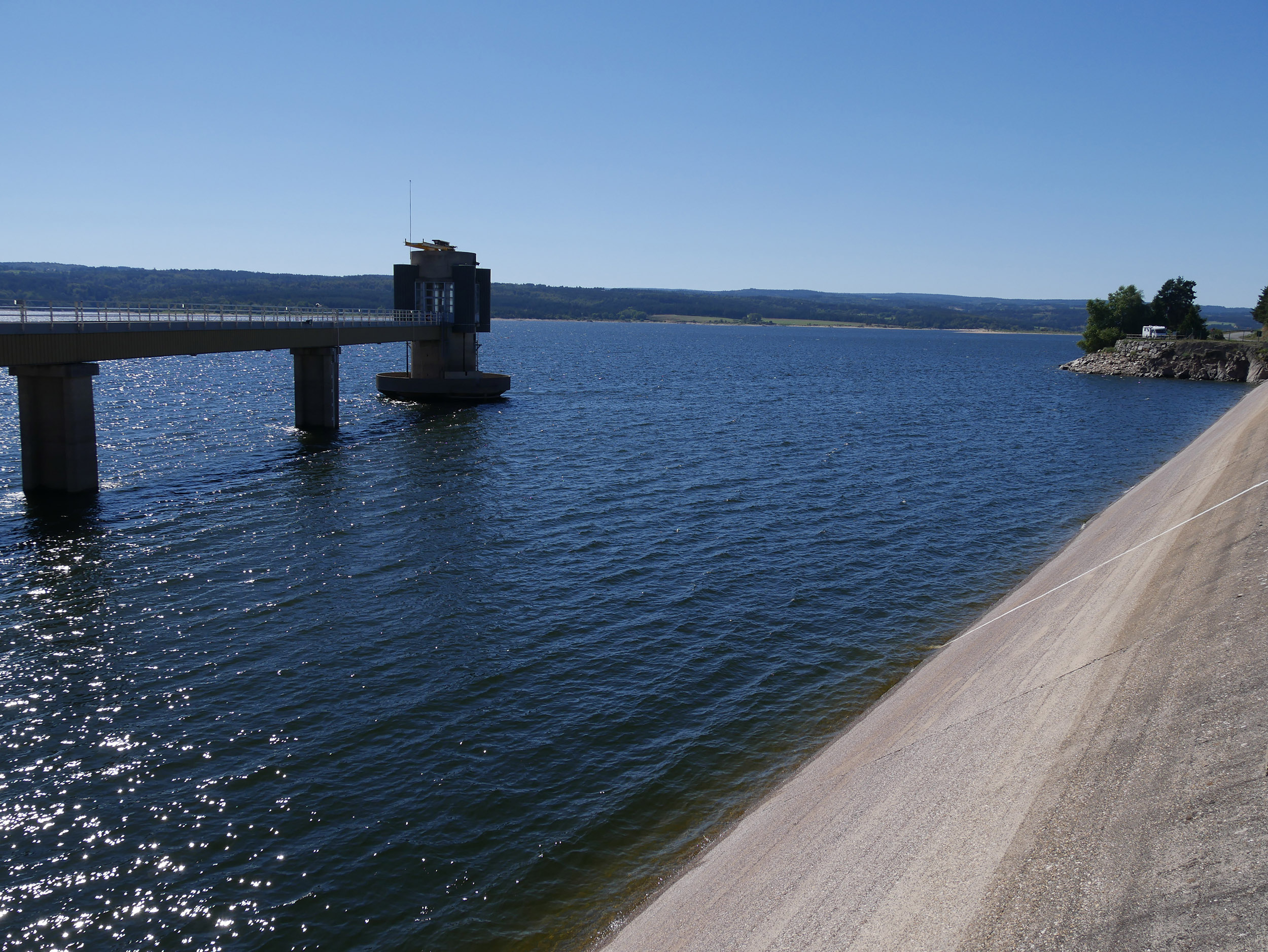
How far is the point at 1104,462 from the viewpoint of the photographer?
52875 millimetres

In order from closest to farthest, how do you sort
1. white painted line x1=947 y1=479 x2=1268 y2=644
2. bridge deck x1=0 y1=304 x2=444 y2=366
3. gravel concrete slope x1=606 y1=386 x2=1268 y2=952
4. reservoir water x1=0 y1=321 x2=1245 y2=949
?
1. gravel concrete slope x1=606 y1=386 x2=1268 y2=952
2. reservoir water x1=0 y1=321 x2=1245 y2=949
3. white painted line x1=947 y1=479 x2=1268 y2=644
4. bridge deck x1=0 y1=304 x2=444 y2=366

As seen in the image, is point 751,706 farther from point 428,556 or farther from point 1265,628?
point 428,556

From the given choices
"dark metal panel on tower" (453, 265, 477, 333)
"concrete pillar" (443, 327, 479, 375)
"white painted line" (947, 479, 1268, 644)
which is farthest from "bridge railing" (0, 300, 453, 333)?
"white painted line" (947, 479, 1268, 644)

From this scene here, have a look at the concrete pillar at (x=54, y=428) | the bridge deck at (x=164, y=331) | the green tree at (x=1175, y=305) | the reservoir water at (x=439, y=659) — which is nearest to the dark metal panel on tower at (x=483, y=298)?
the bridge deck at (x=164, y=331)

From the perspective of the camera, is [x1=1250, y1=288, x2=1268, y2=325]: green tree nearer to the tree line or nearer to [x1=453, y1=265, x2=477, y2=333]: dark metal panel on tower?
the tree line

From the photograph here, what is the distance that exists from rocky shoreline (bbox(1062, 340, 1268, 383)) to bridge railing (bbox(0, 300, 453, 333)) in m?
101

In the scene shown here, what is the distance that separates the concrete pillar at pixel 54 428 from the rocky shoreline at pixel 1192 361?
12514 cm

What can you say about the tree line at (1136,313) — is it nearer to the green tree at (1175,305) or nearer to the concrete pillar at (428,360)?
the green tree at (1175,305)

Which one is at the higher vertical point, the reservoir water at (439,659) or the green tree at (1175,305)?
the green tree at (1175,305)

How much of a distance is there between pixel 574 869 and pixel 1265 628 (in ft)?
42.6

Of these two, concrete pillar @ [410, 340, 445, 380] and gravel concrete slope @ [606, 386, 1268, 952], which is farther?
concrete pillar @ [410, 340, 445, 380]

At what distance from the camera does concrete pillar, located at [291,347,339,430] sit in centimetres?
5912

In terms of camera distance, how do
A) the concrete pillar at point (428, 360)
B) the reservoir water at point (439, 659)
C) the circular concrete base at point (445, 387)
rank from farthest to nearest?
the concrete pillar at point (428, 360), the circular concrete base at point (445, 387), the reservoir water at point (439, 659)

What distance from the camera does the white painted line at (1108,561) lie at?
24172mm
